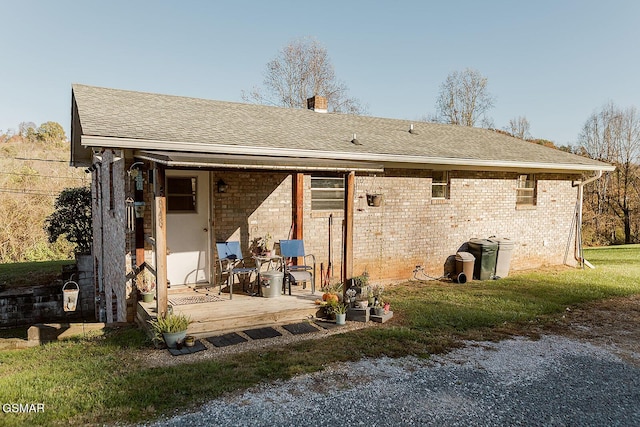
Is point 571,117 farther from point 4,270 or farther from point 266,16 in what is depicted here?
point 4,270

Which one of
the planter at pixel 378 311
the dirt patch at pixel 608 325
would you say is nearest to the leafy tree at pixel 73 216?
the planter at pixel 378 311

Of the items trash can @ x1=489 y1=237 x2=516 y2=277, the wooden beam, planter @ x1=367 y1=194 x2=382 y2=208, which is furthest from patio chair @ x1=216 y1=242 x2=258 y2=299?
A: trash can @ x1=489 y1=237 x2=516 y2=277

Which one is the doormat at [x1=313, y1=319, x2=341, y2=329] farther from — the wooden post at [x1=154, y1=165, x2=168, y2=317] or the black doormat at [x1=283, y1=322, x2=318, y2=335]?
the wooden post at [x1=154, y1=165, x2=168, y2=317]

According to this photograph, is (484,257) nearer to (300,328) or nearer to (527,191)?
(527,191)

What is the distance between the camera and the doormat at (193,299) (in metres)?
7.14

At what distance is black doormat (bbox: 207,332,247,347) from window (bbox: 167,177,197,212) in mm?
2906

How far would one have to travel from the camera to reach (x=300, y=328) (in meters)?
6.56

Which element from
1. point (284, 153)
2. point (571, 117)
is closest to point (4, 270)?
point (284, 153)

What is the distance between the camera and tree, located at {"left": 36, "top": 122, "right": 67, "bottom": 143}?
103 feet

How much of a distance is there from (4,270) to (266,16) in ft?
53.0

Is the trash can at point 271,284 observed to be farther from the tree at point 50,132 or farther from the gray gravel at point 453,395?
the tree at point 50,132

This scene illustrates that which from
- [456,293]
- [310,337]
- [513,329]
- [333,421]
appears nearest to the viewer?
[333,421]

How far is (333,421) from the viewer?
12.5 feet

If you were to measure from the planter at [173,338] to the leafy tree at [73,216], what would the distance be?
9323mm
